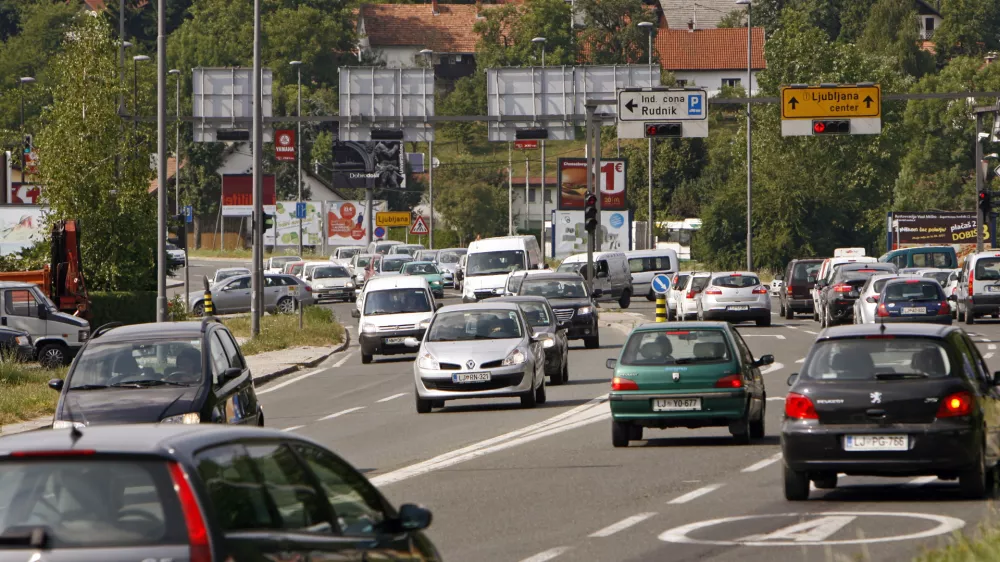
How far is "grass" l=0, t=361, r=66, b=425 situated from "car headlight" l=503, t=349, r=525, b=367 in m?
6.17

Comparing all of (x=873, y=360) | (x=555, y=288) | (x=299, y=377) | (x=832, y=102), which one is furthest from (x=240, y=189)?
(x=873, y=360)

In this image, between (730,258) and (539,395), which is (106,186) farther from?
(730,258)

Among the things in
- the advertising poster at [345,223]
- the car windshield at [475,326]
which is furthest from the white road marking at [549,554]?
the advertising poster at [345,223]

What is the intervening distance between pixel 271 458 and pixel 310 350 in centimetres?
3223

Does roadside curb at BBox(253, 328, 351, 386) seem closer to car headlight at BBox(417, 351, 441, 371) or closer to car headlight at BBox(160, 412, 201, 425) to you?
car headlight at BBox(417, 351, 441, 371)

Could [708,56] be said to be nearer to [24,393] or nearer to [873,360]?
[24,393]

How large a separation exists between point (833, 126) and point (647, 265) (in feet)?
72.3

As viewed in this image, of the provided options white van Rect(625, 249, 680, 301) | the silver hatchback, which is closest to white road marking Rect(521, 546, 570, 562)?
the silver hatchback

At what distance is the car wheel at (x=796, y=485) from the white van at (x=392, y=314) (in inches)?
823

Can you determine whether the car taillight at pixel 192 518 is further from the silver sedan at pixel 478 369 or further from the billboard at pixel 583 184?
the billboard at pixel 583 184

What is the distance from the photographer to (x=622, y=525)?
469 inches

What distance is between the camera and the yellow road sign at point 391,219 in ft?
307

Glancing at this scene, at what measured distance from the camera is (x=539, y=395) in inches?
925

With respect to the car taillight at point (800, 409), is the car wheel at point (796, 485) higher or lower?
lower
